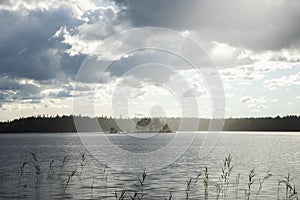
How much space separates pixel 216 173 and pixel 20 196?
82.5 feet

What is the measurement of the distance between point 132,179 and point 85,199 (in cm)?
1323

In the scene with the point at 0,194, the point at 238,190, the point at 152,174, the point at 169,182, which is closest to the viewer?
the point at 0,194

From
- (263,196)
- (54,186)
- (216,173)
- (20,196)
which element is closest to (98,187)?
(54,186)

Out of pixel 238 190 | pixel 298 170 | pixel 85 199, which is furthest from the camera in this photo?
pixel 298 170

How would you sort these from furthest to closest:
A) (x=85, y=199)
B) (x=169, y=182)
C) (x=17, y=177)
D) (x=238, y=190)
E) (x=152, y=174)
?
(x=152, y=174)
(x=17, y=177)
(x=169, y=182)
(x=238, y=190)
(x=85, y=199)

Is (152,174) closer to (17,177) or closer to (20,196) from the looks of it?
(17,177)

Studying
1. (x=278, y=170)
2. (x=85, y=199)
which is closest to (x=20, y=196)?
(x=85, y=199)

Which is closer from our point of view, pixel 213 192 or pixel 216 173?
pixel 213 192

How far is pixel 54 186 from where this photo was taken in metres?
42.5

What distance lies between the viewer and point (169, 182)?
4562 cm

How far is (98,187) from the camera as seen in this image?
4134 cm

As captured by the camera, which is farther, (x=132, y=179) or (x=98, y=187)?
(x=132, y=179)

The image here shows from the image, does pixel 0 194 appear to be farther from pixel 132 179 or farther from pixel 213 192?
pixel 213 192

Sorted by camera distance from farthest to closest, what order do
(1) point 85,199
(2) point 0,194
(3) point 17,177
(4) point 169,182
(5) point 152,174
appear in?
(5) point 152,174 < (3) point 17,177 < (4) point 169,182 < (2) point 0,194 < (1) point 85,199
